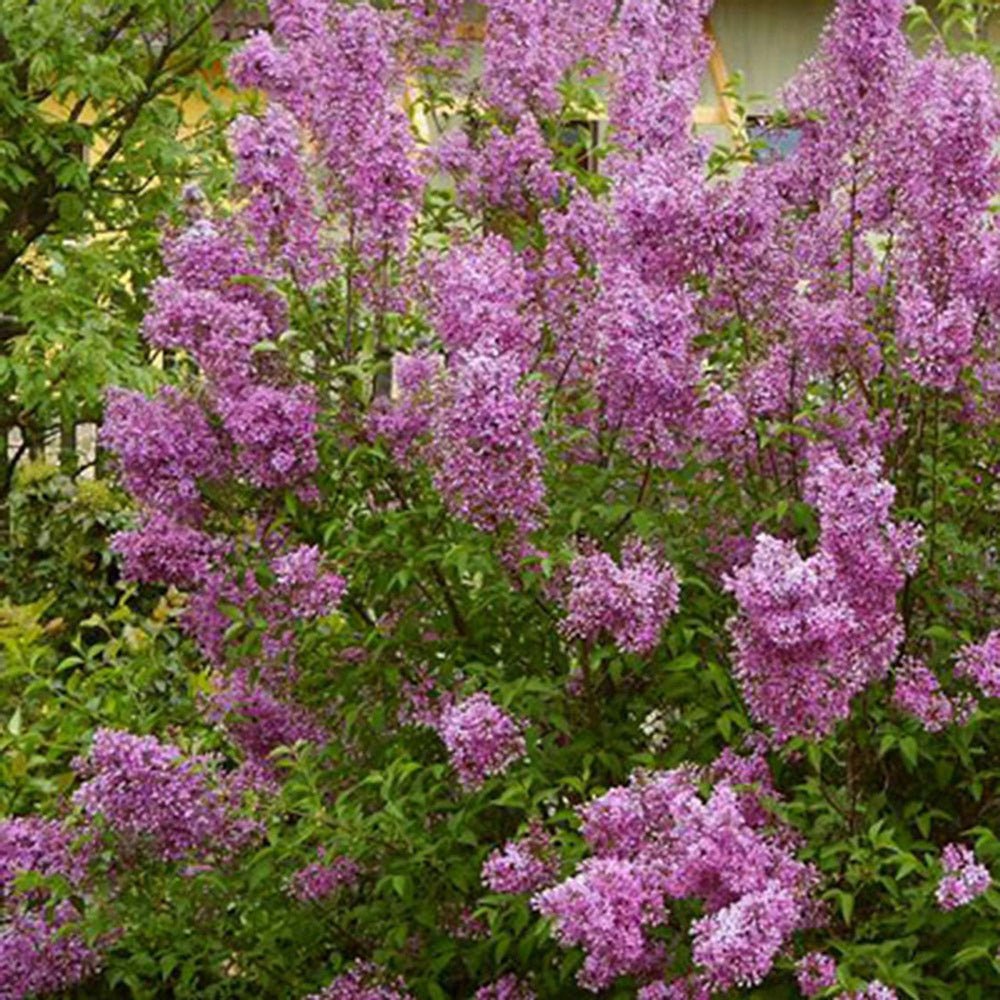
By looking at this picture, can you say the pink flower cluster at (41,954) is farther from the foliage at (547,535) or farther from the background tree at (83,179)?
the background tree at (83,179)

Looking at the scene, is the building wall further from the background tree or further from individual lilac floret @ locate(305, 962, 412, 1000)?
individual lilac floret @ locate(305, 962, 412, 1000)

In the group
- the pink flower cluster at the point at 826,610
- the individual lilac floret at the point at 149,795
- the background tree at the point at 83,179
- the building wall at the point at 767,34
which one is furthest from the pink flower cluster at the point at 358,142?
the building wall at the point at 767,34

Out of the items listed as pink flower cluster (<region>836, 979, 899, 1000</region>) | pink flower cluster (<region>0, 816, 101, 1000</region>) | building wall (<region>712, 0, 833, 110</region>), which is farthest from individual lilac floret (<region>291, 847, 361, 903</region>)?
building wall (<region>712, 0, 833, 110</region>)

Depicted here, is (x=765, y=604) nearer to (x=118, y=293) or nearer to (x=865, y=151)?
(x=865, y=151)

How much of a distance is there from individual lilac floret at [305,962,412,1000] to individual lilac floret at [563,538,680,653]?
0.75 meters

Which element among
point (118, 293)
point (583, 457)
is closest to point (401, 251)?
point (583, 457)

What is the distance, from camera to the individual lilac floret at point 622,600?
8.93 feet

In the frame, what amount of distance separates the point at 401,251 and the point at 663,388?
65 cm

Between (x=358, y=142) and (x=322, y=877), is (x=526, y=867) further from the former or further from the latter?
(x=358, y=142)

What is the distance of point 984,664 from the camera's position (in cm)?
273

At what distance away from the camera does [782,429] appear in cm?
305

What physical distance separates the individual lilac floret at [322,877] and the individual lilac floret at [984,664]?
1092mm

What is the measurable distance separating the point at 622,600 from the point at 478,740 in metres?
0.31

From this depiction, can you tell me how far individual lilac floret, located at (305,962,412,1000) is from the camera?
319cm
